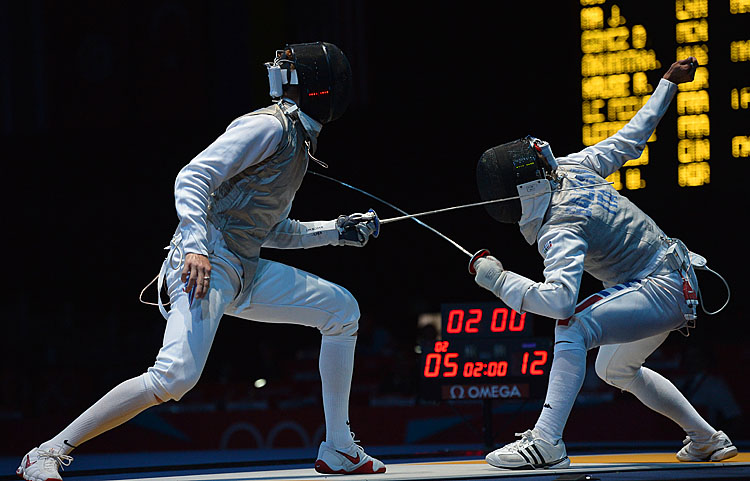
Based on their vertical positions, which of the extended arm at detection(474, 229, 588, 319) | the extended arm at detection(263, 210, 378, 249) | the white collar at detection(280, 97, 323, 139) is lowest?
the extended arm at detection(474, 229, 588, 319)

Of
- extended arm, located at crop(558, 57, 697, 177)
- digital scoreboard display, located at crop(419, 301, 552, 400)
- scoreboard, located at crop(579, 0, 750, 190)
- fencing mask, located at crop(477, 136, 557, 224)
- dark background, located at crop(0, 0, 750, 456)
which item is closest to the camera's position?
fencing mask, located at crop(477, 136, 557, 224)

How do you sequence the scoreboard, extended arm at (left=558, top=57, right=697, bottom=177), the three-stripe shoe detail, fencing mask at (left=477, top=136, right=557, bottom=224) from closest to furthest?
the three-stripe shoe detail < fencing mask at (left=477, top=136, right=557, bottom=224) < extended arm at (left=558, top=57, right=697, bottom=177) < the scoreboard

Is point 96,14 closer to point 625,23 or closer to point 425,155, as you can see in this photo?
point 425,155

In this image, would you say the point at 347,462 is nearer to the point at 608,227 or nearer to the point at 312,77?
the point at 608,227

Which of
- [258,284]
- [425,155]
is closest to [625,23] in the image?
[425,155]

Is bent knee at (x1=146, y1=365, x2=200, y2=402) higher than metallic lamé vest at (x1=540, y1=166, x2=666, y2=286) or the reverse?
the reverse

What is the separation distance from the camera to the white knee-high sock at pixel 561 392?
289 centimetres

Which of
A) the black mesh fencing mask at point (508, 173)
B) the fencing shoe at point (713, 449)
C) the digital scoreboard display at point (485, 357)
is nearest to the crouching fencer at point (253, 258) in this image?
the black mesh fencing mask at point (508, 173)

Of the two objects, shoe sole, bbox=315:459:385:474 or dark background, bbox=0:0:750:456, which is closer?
shoe sole, bbox=315:459:385:474

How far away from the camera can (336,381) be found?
3156 millimetres

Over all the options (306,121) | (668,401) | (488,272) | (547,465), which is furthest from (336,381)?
(668,401)

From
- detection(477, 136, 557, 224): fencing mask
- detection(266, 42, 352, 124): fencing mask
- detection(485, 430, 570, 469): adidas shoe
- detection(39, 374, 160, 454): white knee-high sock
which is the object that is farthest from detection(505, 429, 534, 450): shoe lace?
detection(266, 42, 352, 124): fencing mask

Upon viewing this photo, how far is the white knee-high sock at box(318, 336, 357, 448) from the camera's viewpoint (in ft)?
10.3

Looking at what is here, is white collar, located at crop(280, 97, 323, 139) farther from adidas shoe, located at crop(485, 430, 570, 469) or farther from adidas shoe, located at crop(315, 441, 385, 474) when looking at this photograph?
adidas shoe, located at crop(485, 430, 570, 469)
